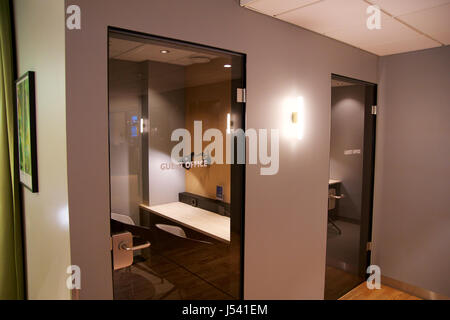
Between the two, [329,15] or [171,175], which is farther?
[329,15]

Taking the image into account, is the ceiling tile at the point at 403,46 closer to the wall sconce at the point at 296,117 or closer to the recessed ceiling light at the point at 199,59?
the wall sconce at the point at 296,117

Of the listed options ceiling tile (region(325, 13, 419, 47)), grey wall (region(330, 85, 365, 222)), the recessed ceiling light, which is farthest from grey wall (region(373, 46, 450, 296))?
the recessed ceiling light

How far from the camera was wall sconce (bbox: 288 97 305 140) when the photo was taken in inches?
101

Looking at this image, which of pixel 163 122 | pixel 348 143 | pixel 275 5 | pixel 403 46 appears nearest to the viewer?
pixel 163 122

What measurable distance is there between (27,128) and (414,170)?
12.1 feet

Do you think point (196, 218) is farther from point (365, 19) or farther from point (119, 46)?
point (365, 19)

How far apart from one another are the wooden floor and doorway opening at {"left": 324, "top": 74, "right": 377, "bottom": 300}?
0.21 feet

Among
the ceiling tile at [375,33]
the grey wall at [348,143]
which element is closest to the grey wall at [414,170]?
the grey wall at [348,143]

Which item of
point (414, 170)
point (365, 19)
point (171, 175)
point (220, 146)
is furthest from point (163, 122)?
point (414, 170)

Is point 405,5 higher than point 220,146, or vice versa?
point 405,5

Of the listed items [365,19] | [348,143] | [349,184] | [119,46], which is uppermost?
[365,19]

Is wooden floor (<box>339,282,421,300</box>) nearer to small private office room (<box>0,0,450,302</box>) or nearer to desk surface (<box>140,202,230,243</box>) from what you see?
small private office room (<box>0,0,450,302</box>)

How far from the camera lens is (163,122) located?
1.90 metres

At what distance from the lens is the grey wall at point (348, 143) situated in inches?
121
